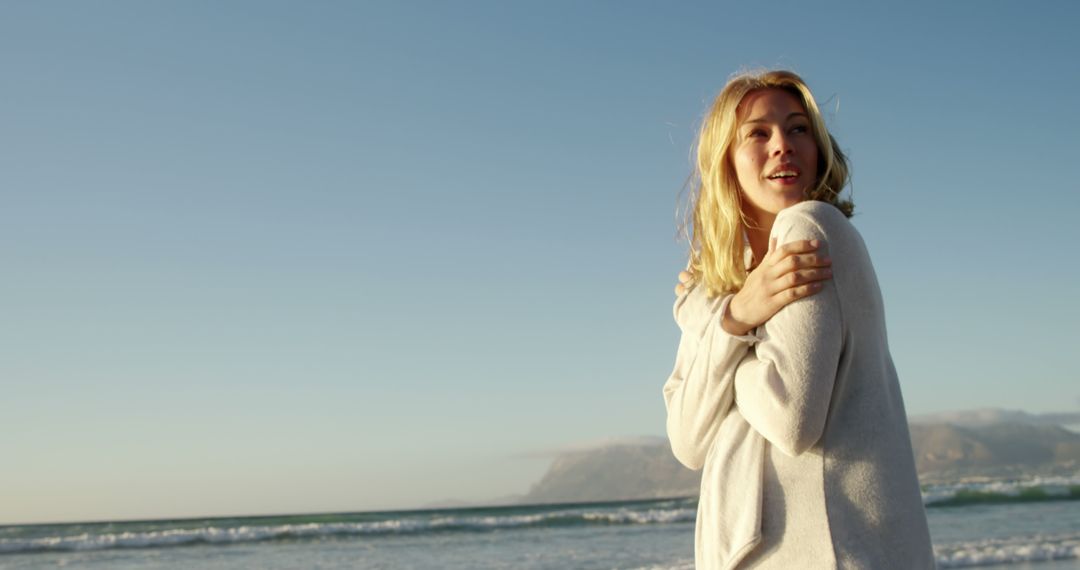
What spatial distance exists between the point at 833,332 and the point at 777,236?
0.20m

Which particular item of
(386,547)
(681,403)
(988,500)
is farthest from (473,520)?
(681,403)

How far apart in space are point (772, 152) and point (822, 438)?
1.78 feet

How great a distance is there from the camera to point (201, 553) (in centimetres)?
1516

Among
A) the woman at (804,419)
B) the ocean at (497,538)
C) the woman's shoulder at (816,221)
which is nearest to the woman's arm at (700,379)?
the woman at (804,419)

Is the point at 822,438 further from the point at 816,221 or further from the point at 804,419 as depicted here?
the point at 816,221

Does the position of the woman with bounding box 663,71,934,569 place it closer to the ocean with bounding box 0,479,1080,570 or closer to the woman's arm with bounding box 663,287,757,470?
the woman's arm with bounding box 663,287,757,470

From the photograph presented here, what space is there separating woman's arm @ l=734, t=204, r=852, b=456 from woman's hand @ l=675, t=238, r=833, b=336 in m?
0.01

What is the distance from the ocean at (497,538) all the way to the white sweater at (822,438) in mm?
8761

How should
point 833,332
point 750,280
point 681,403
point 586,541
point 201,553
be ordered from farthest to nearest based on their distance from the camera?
point 201,553 → point 586,541 → point 681,403 → point 750,280 → point 833,332

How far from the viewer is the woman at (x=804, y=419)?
1397mm

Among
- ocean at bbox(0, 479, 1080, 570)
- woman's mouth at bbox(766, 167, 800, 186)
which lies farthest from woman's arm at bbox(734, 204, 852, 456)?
ocean at bbox(0, 479, 1080, 570)

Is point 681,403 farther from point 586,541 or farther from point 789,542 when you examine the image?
point 586,541

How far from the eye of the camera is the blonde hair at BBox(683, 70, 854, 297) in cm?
174

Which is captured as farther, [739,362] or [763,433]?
[739,362]
